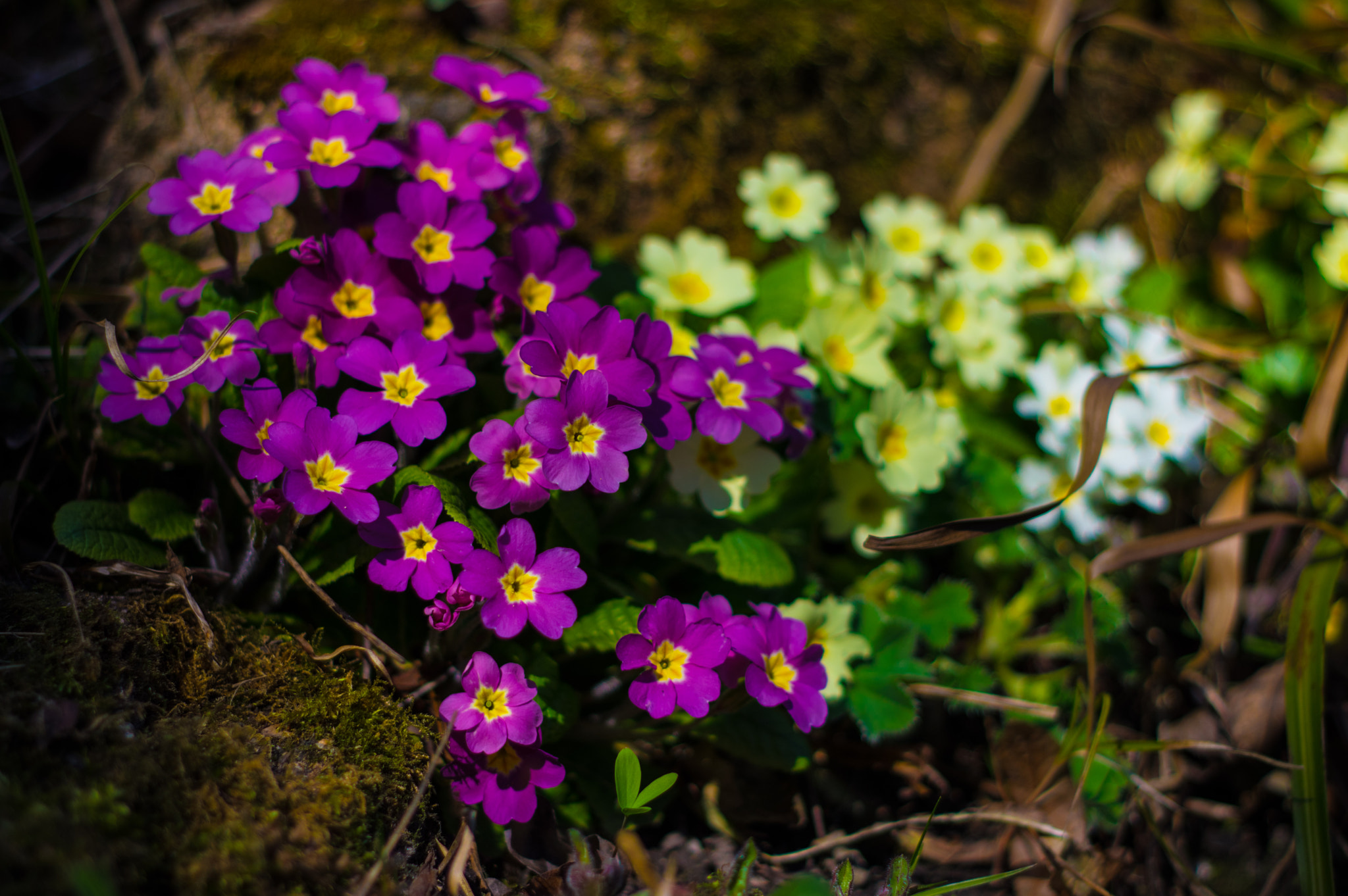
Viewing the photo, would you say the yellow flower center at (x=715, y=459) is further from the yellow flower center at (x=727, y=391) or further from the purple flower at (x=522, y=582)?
the purple flower at (x=522, y=582)

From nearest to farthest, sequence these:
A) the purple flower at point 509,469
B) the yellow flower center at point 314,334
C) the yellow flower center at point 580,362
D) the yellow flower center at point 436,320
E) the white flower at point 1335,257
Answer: the purple flower at point 509,469, the yellow flower center at point 580,362, the yellow flower center at point 314,334, the yellow flower center at point 436,320, the white flower at point 1335,257

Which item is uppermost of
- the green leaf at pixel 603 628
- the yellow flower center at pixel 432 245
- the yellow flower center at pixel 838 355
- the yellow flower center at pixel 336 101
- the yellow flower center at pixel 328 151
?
the yellow flower center at pixel 336 101

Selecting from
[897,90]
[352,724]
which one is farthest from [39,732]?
[897,90]

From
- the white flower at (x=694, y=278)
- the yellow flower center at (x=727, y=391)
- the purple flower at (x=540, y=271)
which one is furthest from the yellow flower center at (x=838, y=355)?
the purple flower at (x=540, y=271)

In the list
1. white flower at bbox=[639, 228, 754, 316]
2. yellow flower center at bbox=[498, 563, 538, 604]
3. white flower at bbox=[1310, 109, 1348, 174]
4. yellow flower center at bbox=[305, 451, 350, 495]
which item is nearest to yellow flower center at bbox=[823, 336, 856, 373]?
white flower at bbox=[639, 228, 754, 316]

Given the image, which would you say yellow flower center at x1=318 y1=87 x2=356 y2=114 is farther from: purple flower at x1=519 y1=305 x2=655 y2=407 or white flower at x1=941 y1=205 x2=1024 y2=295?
white flower at x1=941 y1=205 x2=1024 y2=295
